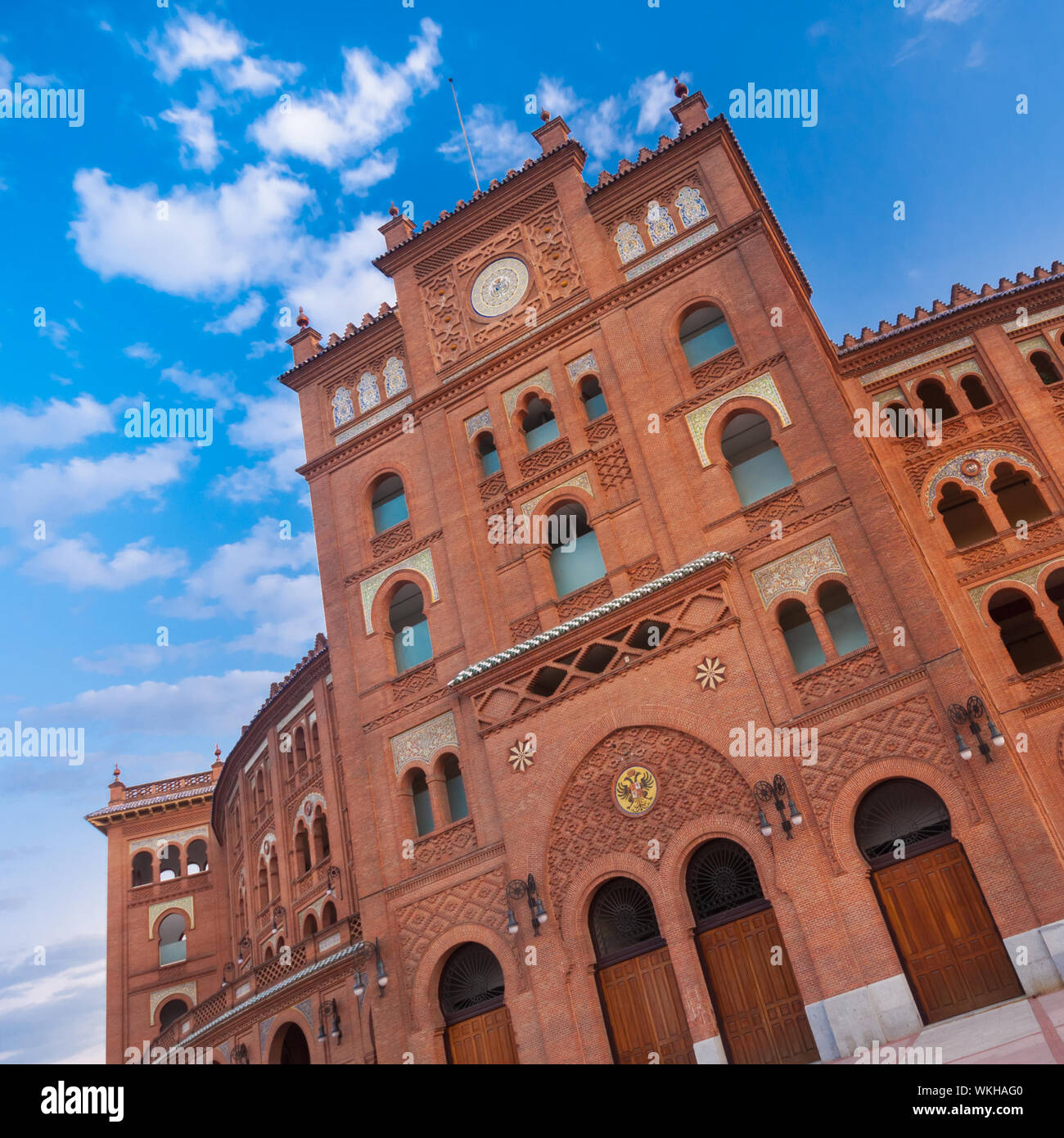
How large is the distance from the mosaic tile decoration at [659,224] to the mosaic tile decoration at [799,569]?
8.32m

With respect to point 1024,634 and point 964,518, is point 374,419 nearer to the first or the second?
point 964,518

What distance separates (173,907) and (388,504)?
72.6 ft

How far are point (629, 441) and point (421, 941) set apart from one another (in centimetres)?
1078

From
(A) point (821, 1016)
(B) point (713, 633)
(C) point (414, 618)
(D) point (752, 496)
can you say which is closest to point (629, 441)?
(D) point (752, 496)

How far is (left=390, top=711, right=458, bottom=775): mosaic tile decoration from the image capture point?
20562 millimetres

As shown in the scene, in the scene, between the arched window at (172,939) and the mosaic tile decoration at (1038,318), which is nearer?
the mosaic tile decoration at (1038,318)

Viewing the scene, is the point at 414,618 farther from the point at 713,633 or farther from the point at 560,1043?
the point at 560,1043

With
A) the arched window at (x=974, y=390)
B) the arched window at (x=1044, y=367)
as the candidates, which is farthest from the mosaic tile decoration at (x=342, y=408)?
the arched window at (x=1044, y=367)

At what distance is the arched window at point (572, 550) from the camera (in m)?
20.6

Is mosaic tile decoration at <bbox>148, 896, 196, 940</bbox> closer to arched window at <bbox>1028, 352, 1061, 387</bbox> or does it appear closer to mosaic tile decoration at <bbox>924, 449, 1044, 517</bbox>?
mosaic tile decoration at <bbox>924, 449, 1044, 517</bbox>

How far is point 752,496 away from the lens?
19578 mm

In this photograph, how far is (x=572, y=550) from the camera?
21.1m

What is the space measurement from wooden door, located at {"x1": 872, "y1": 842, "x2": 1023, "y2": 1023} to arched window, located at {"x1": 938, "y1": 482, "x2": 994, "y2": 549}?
9622 millimetres

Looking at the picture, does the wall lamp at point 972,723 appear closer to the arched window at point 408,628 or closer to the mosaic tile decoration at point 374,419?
the arched window at point 408,628
